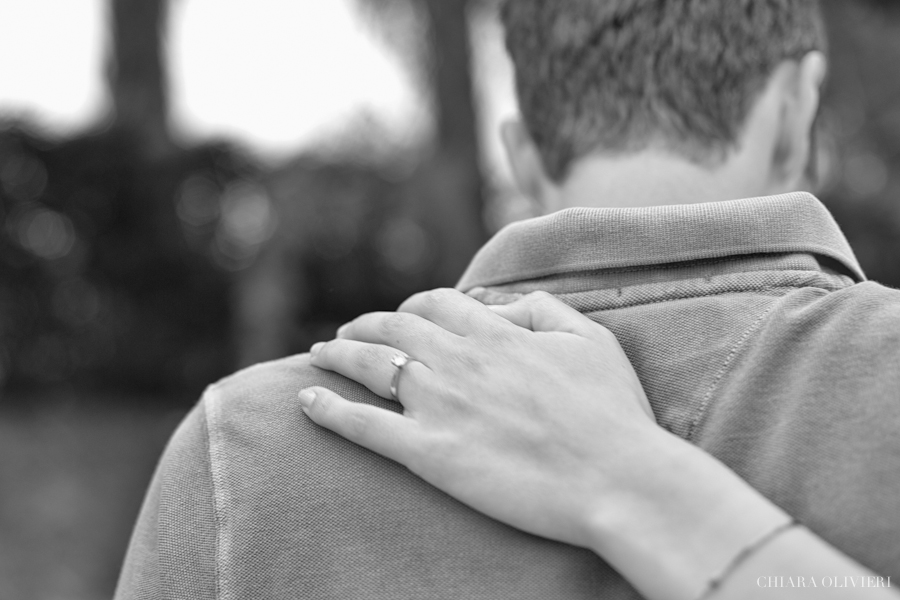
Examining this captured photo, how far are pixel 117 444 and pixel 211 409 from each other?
529 cm

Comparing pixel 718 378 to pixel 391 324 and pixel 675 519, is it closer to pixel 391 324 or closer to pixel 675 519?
pixel 675 519

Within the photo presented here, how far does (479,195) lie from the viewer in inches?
281

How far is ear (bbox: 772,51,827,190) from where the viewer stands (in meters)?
1.54

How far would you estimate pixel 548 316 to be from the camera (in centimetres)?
120

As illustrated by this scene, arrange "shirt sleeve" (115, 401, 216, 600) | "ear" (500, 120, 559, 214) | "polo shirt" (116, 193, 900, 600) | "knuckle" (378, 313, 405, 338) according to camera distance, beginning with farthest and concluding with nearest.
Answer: "ear" (500, 120, 559, 214)
"knuckle" (378, 313, 405, 338)
"shirt sleeve" (115, 401, 216, 600)
"polo shirt" (116, 193, 900, 600)

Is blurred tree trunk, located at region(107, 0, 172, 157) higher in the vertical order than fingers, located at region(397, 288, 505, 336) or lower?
higher

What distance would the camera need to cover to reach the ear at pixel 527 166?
1.72 meters

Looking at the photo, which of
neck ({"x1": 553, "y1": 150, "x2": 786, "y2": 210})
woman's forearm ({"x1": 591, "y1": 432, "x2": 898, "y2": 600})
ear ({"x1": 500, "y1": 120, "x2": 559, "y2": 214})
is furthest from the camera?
ear ({"x1": 500, "y1": 120, "x2": 559, "y2": 214})

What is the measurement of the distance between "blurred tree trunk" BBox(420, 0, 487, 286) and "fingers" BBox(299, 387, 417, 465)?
5.51 meters

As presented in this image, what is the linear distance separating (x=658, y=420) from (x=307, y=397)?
50 centimetres

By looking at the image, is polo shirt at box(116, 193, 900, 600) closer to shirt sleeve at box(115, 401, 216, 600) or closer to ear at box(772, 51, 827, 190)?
shirt sleeve at box(115, 401, 216, 600)

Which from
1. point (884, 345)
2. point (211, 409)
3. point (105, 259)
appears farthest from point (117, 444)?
point (884, 345)

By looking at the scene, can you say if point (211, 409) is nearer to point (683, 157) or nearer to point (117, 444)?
point (683, 157)

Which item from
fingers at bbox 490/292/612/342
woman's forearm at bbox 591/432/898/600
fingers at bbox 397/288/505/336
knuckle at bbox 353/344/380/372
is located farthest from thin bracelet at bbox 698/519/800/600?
knuckle at bbox 353/344/380/372
